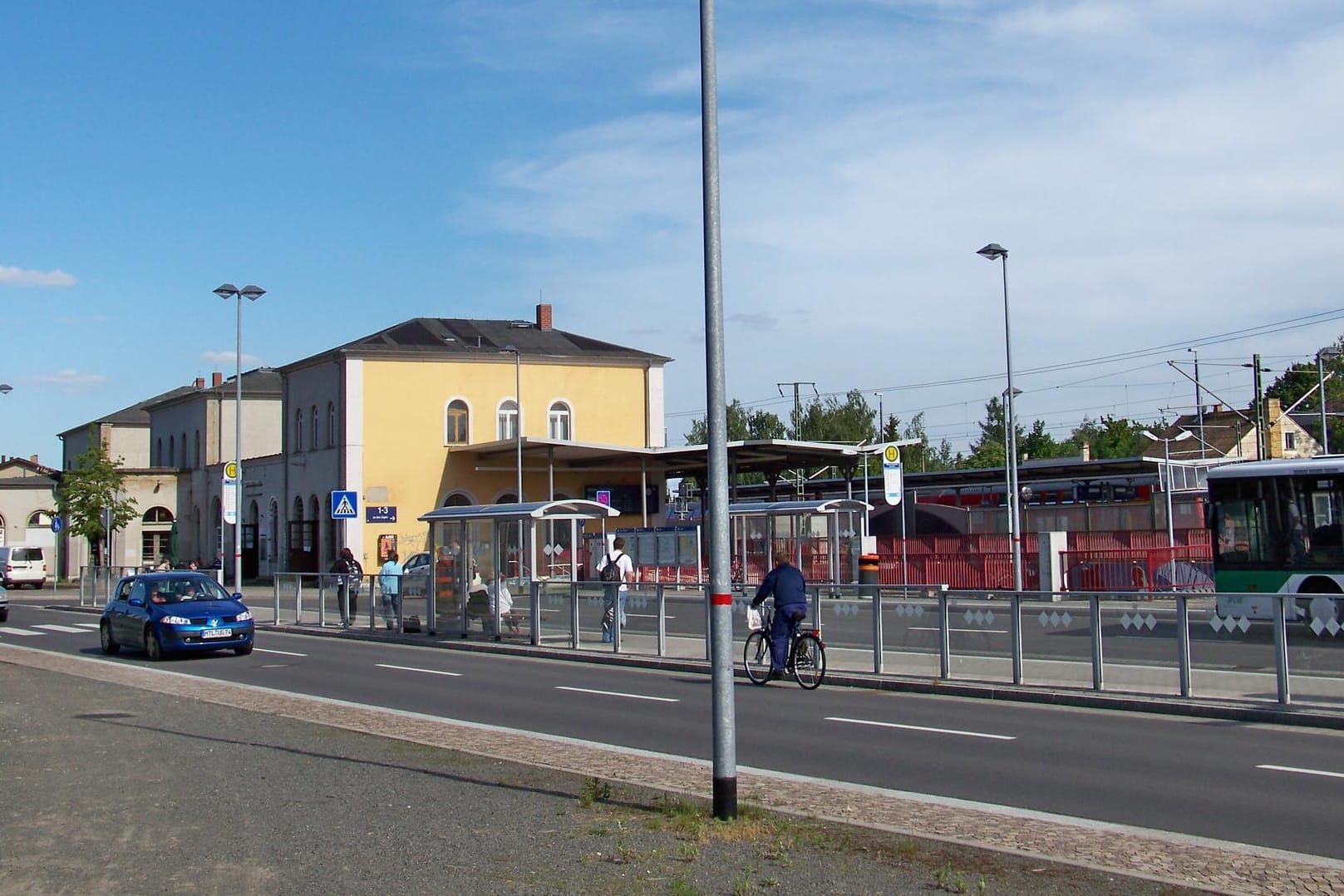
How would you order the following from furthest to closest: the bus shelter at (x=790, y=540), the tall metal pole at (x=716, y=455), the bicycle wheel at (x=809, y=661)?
the bus shelter at (x=790, y=540) → the bicycle wheel at (x=809, y=661) → the tall metal pole at (x=716, y=455)

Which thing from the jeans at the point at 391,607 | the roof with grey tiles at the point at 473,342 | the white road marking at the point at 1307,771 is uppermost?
the roof with grey tiles at the point at 473,342

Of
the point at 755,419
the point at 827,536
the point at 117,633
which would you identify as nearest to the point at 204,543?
the point at 827,536

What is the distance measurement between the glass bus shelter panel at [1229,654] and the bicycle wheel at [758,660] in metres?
5.61

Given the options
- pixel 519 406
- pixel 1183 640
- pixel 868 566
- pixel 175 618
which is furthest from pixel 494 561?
pixel 519 406

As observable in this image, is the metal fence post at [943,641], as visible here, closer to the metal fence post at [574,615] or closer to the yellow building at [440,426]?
the metal fence post at [574,615]

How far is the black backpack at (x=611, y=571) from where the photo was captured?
25.9 m

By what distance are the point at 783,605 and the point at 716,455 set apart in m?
9.52

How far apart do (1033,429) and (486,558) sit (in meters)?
94.4

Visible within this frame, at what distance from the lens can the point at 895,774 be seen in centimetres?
1110

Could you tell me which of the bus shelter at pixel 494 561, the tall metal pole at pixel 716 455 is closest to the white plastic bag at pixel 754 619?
the bus shelter at pixel 494 561

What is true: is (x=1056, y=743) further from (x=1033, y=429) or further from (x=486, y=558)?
(x=1033, y=429)

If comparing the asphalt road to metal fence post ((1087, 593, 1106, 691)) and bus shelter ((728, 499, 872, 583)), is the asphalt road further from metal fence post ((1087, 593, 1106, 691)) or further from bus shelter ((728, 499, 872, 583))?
bus shelter ((728, 499, 872, 583))

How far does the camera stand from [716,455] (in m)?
8.97

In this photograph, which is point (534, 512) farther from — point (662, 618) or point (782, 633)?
point (782, 633)
